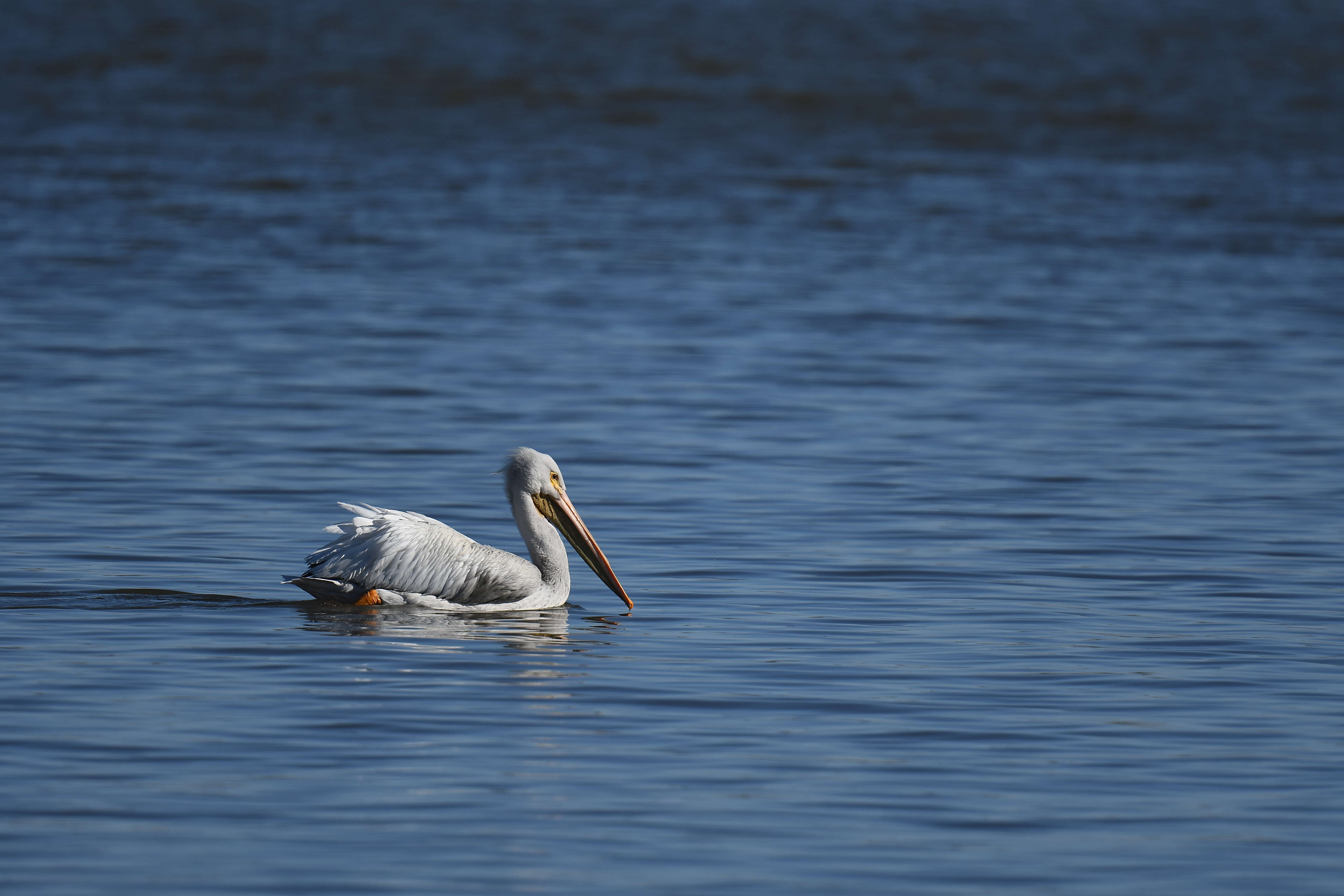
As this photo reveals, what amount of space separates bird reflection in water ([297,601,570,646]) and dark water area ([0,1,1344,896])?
0.15ft

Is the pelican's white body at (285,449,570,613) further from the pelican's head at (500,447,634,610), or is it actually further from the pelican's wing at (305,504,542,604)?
the pelican's head at (500,447,634,610)

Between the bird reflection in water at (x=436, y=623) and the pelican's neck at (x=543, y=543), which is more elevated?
the pelican's neck at (x=543, y=543)

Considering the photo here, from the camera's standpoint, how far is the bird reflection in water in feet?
26.1

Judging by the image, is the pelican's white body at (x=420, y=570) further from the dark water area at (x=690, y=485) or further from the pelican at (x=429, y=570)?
the dark water area at (x=690, y=485)

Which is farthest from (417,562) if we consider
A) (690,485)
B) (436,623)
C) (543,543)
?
(690,485)

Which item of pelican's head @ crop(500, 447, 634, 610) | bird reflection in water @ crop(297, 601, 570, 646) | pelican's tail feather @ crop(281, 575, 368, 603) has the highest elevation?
pelican's head @ crop(500, 447, 634, 610)

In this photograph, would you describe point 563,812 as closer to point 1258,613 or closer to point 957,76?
point 1258,613

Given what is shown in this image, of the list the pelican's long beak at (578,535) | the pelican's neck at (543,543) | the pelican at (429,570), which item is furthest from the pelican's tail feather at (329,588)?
the pelican's long beak at (578,535)

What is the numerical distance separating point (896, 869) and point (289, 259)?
604 inches

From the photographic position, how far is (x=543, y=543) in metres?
8.86

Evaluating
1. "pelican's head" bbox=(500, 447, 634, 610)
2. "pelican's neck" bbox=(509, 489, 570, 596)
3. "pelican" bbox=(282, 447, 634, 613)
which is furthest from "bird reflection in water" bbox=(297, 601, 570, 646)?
"pelican's head" bbox=(500, 447, 634, 610)

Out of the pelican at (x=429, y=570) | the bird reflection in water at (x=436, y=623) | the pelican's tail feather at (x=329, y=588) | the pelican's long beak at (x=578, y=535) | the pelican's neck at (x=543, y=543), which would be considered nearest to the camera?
the bird reflection in water at (x=436, y=623)

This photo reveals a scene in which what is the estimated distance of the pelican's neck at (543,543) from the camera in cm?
880

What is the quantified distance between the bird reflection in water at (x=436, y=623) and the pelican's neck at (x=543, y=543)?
0.49 feet
